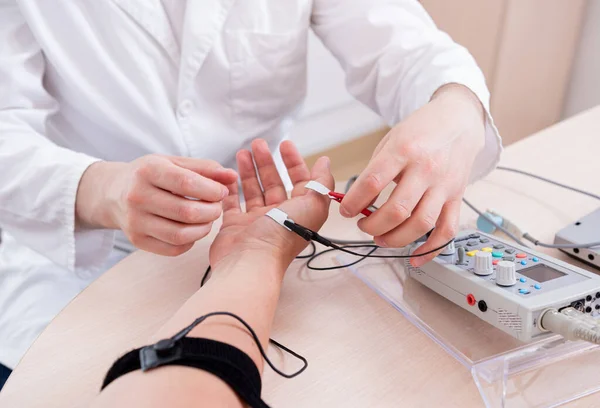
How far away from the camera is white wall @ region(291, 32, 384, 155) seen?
6.84ft

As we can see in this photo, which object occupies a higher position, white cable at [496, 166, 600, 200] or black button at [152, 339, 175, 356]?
black button at [152, 339, 175, 356]

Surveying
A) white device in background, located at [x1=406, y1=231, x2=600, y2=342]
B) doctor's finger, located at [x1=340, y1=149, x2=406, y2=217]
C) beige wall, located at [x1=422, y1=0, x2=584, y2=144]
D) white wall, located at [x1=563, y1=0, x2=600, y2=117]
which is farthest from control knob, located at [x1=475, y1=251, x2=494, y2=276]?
white wall, located at [x1=563, y1=0, x2=600, y2=117]

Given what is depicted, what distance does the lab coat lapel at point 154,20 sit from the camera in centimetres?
81

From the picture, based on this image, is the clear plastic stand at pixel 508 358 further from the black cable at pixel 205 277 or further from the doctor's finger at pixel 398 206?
the black cable at pixel 205 277

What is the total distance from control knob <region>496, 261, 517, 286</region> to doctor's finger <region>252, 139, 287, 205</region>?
335 mm

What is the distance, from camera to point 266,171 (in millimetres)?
813

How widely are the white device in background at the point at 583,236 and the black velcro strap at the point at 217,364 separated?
17.6 inches

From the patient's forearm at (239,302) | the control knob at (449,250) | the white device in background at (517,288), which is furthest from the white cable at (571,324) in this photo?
the patient's forearm at (239,302)

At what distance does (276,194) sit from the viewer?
0.79m

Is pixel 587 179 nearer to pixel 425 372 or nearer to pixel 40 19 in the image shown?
pixel 425 372

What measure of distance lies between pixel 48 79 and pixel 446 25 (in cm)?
147

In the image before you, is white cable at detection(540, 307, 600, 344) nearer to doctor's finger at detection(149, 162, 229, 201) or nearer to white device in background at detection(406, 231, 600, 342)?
white device in background at detection(406, 231, 600, 342)

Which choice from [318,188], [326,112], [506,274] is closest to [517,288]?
[506,274]

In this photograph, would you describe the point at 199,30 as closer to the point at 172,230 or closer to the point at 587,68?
the point at 172,230
